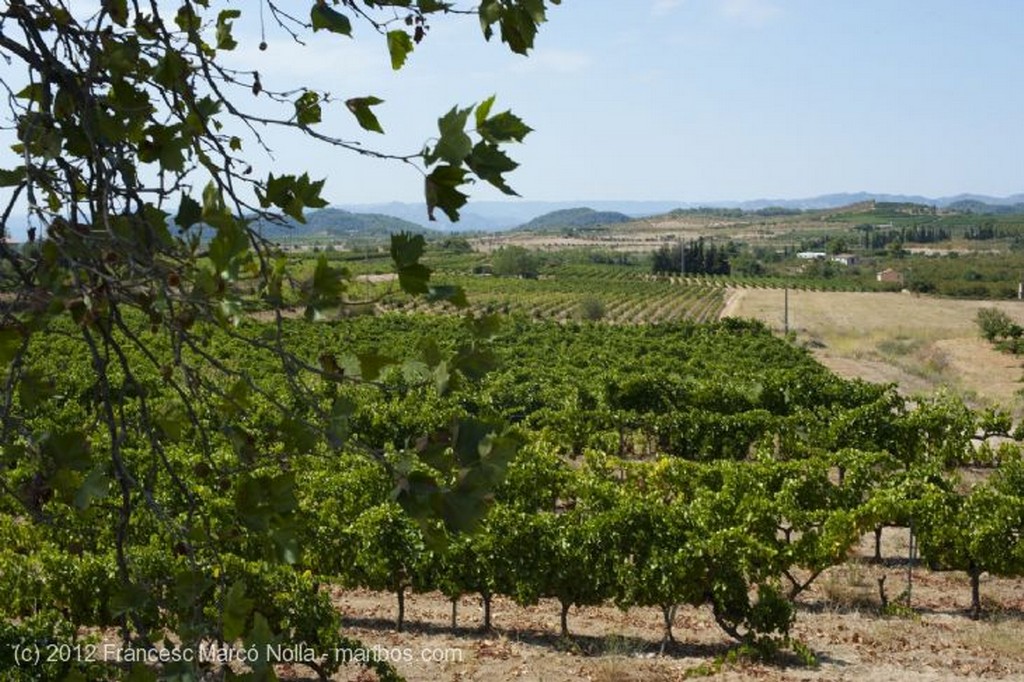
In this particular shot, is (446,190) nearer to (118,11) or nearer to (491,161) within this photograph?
(491,161)

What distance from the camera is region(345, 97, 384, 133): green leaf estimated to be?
1940mm

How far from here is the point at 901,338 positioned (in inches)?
2296

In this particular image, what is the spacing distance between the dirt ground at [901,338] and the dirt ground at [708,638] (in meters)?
21.3

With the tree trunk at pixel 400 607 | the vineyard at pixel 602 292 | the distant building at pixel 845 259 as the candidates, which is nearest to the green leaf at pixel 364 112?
the tree trunk at pixel 400 607

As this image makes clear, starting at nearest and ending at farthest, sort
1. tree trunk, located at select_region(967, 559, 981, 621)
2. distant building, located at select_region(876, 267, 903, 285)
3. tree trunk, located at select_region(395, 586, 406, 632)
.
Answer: tree trunk, located at select_region(395, 586, 406, 632) → tree trunk, located at select_region(967, 559, 981, 621) → distant building, located at select_region(876, 267, 903, 285)

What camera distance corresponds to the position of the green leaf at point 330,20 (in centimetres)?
191

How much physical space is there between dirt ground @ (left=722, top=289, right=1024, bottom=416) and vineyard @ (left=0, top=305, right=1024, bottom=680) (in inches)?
590

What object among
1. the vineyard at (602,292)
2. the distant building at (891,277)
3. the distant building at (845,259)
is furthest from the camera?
the distant building at (845,259)

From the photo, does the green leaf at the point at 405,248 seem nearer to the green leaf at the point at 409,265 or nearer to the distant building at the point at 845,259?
the green leaf at the point at 409,265

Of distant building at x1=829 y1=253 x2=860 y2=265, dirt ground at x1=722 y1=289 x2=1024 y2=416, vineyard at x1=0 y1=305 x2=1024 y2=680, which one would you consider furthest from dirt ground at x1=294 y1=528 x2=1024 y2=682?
distant building at x1=829 y1=253 x2=860 y2=265

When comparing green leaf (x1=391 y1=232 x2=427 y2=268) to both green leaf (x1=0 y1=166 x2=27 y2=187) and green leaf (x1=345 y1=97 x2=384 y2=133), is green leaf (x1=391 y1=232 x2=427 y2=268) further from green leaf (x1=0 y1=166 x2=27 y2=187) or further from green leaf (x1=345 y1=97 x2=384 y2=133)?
green leaf (x1=0 y1=166 x2=27 y2=187)

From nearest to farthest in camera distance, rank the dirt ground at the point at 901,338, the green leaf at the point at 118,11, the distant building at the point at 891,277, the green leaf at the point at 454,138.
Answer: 1. the green leaf at the point at 454,138
2. the green leaf at the point at 118,11
3. the dirt ground at the point at 901,338
4. the distant building at the point at 891,277

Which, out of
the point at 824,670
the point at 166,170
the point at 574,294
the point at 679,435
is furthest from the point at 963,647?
the point at 574,294

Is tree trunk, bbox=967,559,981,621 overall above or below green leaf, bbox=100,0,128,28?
below
